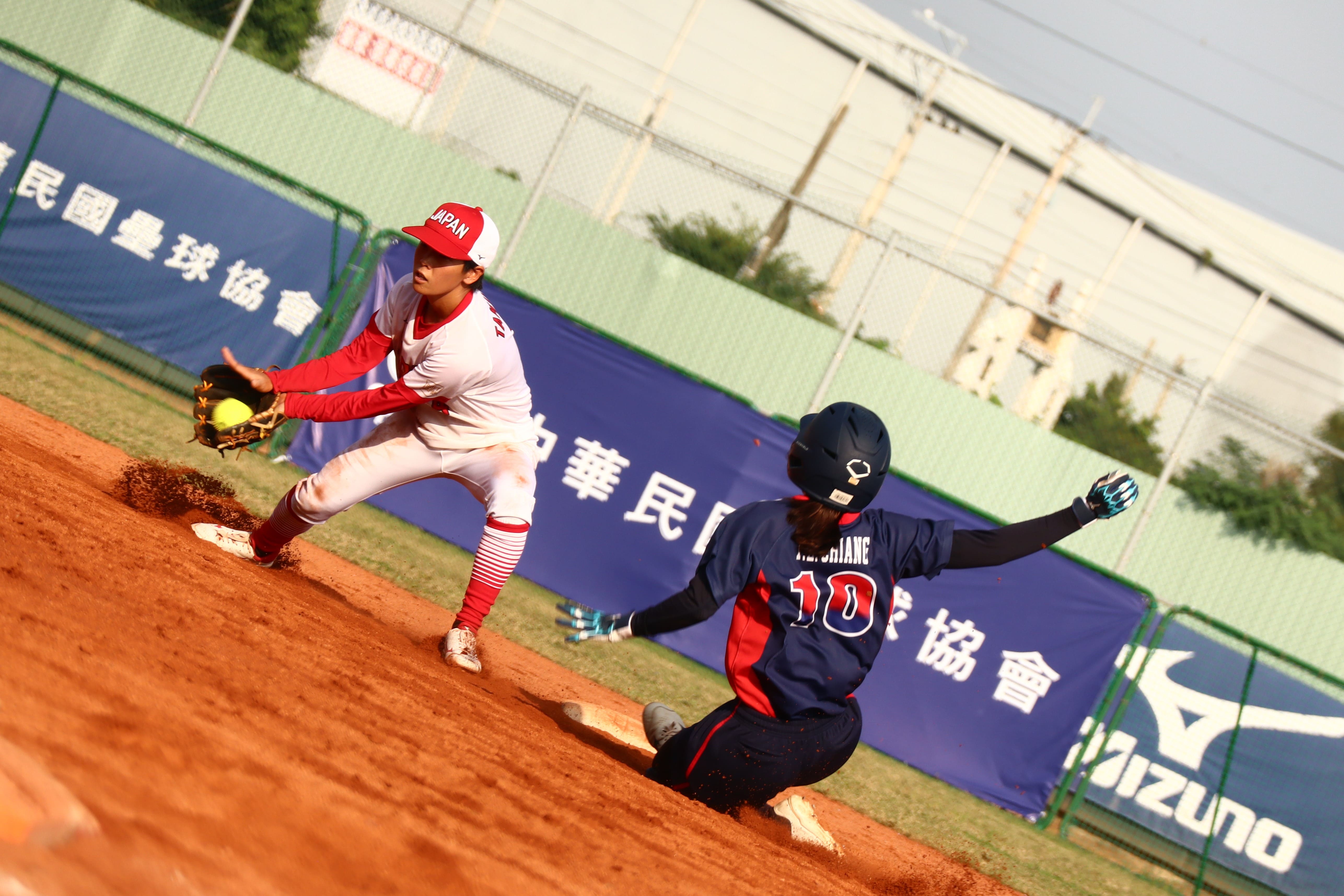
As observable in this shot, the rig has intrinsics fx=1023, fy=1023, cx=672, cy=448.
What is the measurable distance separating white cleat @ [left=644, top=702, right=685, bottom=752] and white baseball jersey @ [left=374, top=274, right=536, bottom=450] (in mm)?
1503

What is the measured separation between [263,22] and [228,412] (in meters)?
12.5

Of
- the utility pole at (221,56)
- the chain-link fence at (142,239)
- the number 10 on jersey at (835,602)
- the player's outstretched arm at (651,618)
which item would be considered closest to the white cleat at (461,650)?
the player's outstretched arm at (651,618)

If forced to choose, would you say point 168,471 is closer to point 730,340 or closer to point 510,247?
point 510,247

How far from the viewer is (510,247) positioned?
1087 centimetres

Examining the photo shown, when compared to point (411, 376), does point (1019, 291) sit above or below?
above

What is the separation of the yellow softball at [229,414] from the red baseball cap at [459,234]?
125 cm

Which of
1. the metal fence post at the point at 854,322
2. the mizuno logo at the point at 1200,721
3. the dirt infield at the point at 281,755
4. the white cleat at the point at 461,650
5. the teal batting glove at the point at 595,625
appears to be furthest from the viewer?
the metal fence post at the point at 854,322

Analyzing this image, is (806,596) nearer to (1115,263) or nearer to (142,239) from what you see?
(142,239)

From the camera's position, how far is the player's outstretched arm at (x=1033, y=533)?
3.90 meters

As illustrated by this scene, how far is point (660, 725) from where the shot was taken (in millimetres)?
4469

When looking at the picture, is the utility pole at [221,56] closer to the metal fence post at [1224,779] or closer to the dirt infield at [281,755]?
the dirt infield at [281,755]

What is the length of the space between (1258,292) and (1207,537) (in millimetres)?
19100

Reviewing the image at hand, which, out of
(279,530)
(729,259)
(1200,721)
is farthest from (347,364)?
(729,259)

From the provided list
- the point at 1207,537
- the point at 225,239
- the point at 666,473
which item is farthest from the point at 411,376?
the point at 1207,537
